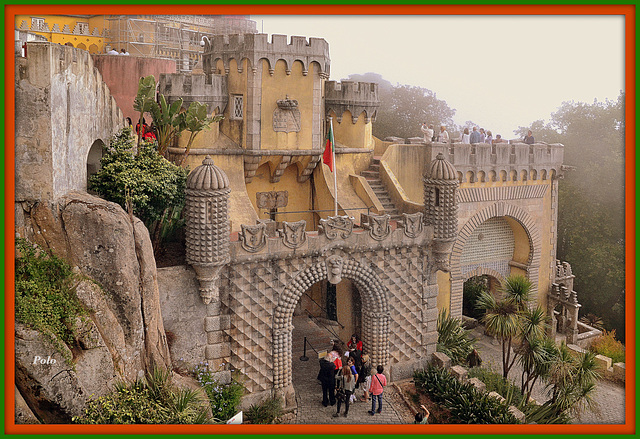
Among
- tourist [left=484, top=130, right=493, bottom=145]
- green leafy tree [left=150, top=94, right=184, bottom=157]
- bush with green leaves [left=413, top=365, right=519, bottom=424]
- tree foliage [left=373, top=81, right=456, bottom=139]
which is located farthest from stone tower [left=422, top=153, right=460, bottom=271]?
tree foliage [left=373, top=81, right=456, bottom=139]

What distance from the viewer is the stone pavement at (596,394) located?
21.5 meters

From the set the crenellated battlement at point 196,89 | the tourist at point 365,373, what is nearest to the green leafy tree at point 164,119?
the crenellated battlement at point 196,89

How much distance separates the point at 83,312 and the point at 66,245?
5.74 ft

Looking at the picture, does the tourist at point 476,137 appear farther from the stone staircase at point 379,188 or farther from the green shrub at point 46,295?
the green shrub at point 46,295

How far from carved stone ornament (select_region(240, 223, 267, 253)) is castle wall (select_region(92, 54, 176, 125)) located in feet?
30.1

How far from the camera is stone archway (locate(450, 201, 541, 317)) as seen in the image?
26.8 m

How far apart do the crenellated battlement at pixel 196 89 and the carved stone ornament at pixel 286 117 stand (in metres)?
1.99

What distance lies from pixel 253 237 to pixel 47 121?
674 cm

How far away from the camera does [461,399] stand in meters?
19.8

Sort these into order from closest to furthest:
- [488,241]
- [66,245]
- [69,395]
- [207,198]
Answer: [69,395]
[66,245]
[207,198]
[488,241]

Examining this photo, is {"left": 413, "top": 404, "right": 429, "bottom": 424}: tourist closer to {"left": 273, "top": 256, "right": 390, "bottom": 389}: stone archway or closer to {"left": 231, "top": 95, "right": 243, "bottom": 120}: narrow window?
{"left": 273, "top": 256, "right": 390, "bottom": 389}: stone archway

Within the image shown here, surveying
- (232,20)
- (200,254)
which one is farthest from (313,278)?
(232,20)

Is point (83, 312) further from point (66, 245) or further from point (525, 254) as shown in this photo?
point (525, 254)
